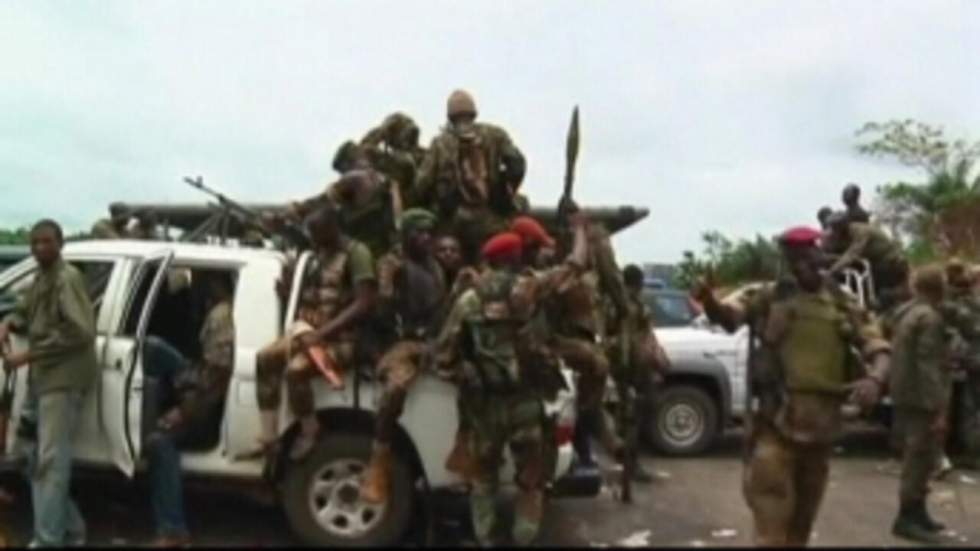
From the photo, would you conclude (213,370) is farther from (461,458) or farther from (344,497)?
(461,458)

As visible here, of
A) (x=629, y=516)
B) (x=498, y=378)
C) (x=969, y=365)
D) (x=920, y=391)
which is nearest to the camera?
(x=498, y=378)

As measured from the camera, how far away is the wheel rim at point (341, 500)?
23.4ft

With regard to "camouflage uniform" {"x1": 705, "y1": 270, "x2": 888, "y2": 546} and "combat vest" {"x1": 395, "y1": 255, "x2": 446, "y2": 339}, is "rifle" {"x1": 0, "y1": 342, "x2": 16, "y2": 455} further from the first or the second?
"camouflage uniform" {"x1": 705, "y1": 270, "x2": 888, "y2": 546}

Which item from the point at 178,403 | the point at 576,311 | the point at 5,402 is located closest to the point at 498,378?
the point at 576,311

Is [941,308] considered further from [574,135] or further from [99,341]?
[99,341]

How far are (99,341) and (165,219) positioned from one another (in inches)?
114

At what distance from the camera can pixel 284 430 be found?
282 inches

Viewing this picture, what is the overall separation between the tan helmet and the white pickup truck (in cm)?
194

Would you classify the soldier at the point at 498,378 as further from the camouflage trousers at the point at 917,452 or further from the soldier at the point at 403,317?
the camouflage trousers at the point at 917,452

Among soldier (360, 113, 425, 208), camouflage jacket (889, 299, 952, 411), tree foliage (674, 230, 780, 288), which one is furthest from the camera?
tree foliage (674, 230, 780, 288)

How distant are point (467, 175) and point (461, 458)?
2.27 meters

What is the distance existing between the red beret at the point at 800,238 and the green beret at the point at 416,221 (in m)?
2.22

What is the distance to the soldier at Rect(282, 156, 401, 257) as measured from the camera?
8.09m

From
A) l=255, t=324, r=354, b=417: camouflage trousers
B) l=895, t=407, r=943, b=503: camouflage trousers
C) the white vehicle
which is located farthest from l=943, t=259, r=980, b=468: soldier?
l=255, t=324, r=354, b=417: camouflage trousers
